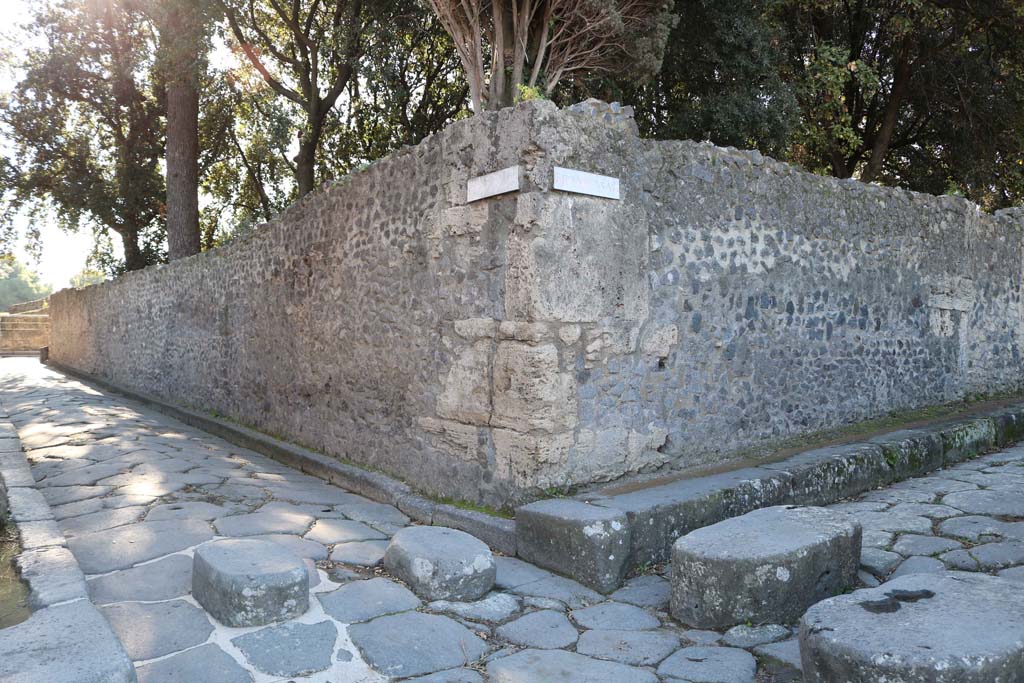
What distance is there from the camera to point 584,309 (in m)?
4.39

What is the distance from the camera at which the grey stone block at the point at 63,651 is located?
6.75 feet

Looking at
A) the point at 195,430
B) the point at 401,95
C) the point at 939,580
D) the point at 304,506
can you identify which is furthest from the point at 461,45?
the point at 939,580

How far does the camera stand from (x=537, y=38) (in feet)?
31.8

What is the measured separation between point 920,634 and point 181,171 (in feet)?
46.7

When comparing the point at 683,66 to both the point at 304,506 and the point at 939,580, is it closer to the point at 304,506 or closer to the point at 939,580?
the point at 304,506

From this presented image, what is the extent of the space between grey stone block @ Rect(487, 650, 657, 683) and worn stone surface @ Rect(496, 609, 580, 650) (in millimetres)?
107

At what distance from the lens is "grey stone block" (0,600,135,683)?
2059 millimetres

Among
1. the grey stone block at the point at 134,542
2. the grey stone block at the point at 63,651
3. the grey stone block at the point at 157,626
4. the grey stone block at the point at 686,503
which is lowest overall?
the grey stone block at the point at 157,626

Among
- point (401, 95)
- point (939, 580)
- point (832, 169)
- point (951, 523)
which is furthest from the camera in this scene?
point (832, 169)

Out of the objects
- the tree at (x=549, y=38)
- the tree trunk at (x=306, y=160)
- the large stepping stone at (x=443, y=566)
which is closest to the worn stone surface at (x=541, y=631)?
the large stepping stone at (x=443, y=566)

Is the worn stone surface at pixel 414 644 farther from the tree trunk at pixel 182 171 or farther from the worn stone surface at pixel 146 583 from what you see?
the tree trunk at pixel 182 171

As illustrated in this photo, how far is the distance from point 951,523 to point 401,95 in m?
10.6

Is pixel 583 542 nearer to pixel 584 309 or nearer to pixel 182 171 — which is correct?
pixel 584 309

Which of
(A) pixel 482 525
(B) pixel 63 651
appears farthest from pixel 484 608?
(B) pixel 63 651
